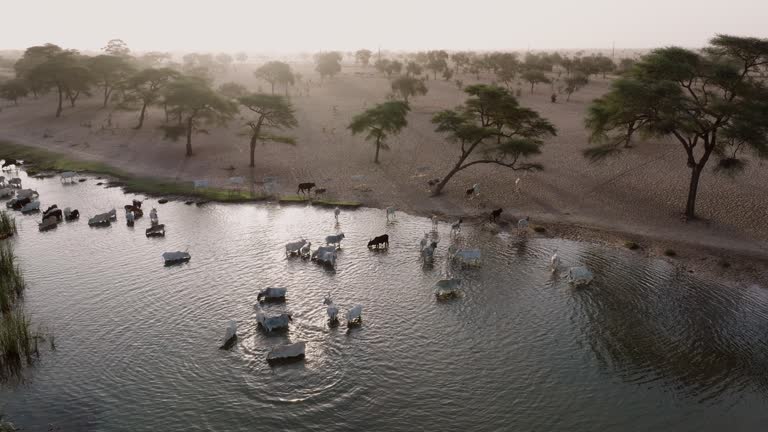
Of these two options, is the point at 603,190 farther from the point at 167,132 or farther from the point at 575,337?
the point at 167,132

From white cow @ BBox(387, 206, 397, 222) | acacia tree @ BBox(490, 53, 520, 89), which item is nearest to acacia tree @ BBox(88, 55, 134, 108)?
acacia tree @ BBox(490, 53, 520, 89)

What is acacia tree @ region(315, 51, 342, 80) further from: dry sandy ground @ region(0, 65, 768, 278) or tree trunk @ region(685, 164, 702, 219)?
tree trunk @ region(685, 164, 702, 219)

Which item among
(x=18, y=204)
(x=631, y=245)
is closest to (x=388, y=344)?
(x=631, y=245)

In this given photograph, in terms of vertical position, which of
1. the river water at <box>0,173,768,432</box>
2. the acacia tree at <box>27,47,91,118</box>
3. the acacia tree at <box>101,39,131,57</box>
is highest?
the acacia tree at <box>101,39,131,57</box>

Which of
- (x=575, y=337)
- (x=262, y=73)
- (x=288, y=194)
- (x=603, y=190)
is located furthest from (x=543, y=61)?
(x=575, y=337)

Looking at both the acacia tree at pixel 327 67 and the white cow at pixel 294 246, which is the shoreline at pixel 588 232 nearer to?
the white cow at pixel 294 246
